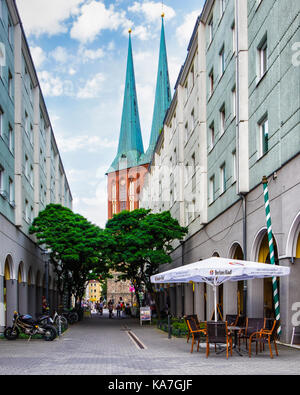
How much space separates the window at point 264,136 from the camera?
1995cm

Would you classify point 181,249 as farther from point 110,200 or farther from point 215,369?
point 110,200

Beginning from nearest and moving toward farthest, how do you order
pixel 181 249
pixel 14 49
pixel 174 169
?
pixel 14 49 → pixel 181 249 → pixel 174 169

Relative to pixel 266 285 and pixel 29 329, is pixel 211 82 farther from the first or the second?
pixel 29 329

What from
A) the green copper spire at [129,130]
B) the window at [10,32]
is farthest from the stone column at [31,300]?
the green copper spire at [129,130]

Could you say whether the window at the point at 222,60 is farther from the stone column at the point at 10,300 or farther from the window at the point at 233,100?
the stone column at the point at 10,300

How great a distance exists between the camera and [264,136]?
20406 millimetres

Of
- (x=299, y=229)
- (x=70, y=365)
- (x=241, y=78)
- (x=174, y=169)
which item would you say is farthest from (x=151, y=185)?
(x=70, y=365)

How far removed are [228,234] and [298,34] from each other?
10.8 m

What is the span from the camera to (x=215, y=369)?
463 inches

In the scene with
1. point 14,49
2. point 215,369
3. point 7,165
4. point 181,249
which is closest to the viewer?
point 215,369

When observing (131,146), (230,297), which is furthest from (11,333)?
(131,146)

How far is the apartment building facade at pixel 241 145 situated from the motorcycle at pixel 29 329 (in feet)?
24.9

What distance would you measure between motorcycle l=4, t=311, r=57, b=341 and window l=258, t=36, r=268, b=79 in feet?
41.5
